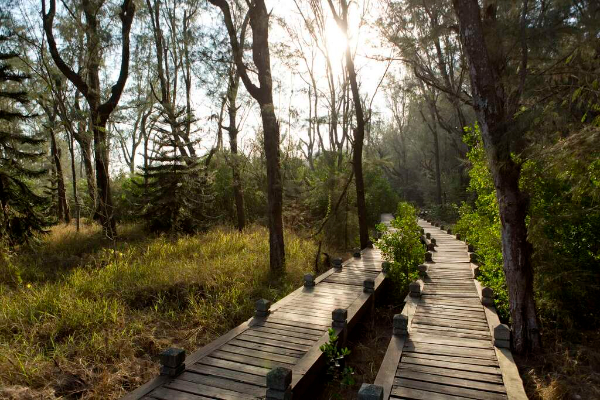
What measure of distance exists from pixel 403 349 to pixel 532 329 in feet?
6.74

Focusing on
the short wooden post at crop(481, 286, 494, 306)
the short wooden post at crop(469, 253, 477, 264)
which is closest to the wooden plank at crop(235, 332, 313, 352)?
the short wooden post at crop(481, 286, 494, 306)

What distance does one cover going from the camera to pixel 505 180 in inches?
218

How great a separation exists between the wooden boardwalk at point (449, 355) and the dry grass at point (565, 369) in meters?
0.52

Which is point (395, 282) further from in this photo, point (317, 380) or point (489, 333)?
point (317, 380)

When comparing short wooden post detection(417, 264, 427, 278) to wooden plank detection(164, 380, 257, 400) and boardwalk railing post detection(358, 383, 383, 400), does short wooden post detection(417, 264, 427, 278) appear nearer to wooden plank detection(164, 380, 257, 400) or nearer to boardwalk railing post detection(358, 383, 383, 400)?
boardwalk railing post detection(358, 383, 383, 400)

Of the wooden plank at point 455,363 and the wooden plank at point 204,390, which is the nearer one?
the wooden plank at point 204,390

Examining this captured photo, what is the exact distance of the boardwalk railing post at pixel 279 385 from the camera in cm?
413

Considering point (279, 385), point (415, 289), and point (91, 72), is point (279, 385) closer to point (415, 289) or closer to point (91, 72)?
point (415, 289)

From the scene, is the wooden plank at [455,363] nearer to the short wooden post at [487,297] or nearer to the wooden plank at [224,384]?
the wooden plank at [224,384]

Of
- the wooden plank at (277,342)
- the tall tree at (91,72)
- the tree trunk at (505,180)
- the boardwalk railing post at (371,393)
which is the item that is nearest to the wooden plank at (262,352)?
the wooden plank at (277,342)

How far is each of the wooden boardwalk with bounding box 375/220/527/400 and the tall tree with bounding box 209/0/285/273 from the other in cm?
387

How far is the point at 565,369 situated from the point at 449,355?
1.78m

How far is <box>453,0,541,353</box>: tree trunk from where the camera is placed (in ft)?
17.9

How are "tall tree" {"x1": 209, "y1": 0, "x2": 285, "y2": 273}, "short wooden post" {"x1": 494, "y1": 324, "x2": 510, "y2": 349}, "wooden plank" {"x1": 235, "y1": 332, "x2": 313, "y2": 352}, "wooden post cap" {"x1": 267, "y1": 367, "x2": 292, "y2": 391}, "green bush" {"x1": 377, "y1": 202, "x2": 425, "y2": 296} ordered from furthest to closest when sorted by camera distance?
"green bush" {"x1": 377, "y1": 202, "x2": 425, "y2": 296} → "tall tree" {"x1": 209, "y1": 0, "x2": 285, "y2": 273} → "wooden plank" {"x1": 235, "y1": 332, "x2": 313, "y2": 352} → "short wooden post" {"x1": 494, "y1": 324, "x2": 510, "y2": 349} → "wooden post cap" {"x1": 267, "y1": 367, "x2": 292, "y2": 391}
